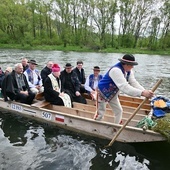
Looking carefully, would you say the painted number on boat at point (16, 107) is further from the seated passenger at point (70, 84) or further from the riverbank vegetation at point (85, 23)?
the riverbank vegetation at point (85, 23)

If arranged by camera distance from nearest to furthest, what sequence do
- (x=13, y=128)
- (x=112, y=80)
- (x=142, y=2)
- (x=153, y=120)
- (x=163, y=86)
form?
(x=112, y=80), (x=153, y=120), (x=13, y=128), (x=163, y=86), (x=142, y=2)

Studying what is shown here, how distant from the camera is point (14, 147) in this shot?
5773 mm

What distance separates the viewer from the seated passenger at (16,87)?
7.18 meters

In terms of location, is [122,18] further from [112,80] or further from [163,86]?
[112,80]

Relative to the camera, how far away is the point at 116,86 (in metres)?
5.15

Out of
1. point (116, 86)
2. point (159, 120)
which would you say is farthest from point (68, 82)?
point (159, 120)

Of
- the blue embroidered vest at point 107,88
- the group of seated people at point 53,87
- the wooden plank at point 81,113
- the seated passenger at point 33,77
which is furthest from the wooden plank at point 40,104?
the blue embroidered vest at point 107,88

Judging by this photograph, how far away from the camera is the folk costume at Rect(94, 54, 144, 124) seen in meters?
4.61

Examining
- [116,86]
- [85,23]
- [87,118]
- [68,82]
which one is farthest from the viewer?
[85,23]

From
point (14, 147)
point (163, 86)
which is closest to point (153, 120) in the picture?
point (14, 147)

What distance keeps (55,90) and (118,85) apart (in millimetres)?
2884

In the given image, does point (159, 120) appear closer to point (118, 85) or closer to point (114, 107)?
point (114, 107)

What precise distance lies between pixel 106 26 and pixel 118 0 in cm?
599

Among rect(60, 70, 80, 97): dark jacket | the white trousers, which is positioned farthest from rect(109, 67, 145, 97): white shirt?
rect(60, 70, 80, 97): dark jacket
